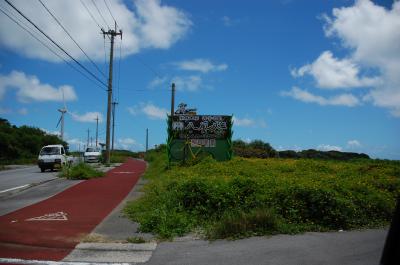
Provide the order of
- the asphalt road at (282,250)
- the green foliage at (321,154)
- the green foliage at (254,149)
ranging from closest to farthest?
the asphalt road at (282,250), the green foliage at (254,149), the green foliage at (321,154)

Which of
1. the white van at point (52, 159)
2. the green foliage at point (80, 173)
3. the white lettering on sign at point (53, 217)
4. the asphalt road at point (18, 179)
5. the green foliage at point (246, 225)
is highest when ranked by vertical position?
the white van at point (52, 159)

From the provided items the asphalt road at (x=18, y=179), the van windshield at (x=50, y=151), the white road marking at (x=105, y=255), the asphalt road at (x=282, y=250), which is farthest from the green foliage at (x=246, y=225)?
the van windshield at (x=50, y=151)

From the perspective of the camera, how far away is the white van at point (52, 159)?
34.7 meters

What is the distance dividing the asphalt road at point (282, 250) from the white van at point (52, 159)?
27926 mm

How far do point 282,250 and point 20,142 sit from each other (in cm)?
5905

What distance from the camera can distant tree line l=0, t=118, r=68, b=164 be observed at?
57.5 m

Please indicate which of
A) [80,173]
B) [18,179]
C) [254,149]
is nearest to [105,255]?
[80,173]

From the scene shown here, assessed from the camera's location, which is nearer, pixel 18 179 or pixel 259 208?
pixel 259 208

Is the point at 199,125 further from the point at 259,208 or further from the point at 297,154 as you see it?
the point at 297,154

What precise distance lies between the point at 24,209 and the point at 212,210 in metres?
6.17

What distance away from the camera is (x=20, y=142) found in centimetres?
6125

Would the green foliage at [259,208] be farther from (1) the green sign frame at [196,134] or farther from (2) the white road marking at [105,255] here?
(1) the green sign frame at [196,134]

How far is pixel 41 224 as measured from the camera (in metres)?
10.7

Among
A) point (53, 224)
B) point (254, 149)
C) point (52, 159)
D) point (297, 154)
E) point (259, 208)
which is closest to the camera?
point (259, 208)
